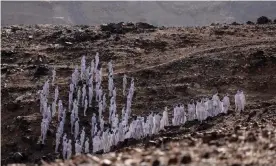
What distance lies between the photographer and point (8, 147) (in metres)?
22.1

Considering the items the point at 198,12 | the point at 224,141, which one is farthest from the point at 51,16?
the point at 224,141

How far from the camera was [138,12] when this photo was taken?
95.2m

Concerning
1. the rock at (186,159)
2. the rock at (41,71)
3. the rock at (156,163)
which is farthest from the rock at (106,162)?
the rock at (41,71)

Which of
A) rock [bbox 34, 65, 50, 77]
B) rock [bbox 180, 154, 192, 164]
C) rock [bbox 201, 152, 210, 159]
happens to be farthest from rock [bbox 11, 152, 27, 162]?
rock [bbox 180, 154, 192, 164]

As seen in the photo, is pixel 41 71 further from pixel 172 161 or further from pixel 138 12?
pixel 138 12

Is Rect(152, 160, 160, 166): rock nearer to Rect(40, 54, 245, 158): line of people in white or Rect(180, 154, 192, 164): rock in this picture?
Rect(180, 154, 192, 164): rock

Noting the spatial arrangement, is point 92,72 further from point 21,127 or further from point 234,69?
point 234,69

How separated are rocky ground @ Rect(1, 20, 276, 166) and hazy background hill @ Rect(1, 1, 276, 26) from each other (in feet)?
161

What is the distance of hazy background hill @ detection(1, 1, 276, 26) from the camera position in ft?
288

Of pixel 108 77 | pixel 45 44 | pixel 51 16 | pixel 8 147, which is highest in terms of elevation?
pixel 51 16

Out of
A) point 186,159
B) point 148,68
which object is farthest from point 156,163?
point 148,68

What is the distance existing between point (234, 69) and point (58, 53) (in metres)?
8.95

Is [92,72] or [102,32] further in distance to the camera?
[102,32]

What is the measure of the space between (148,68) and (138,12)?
67.8 meters
